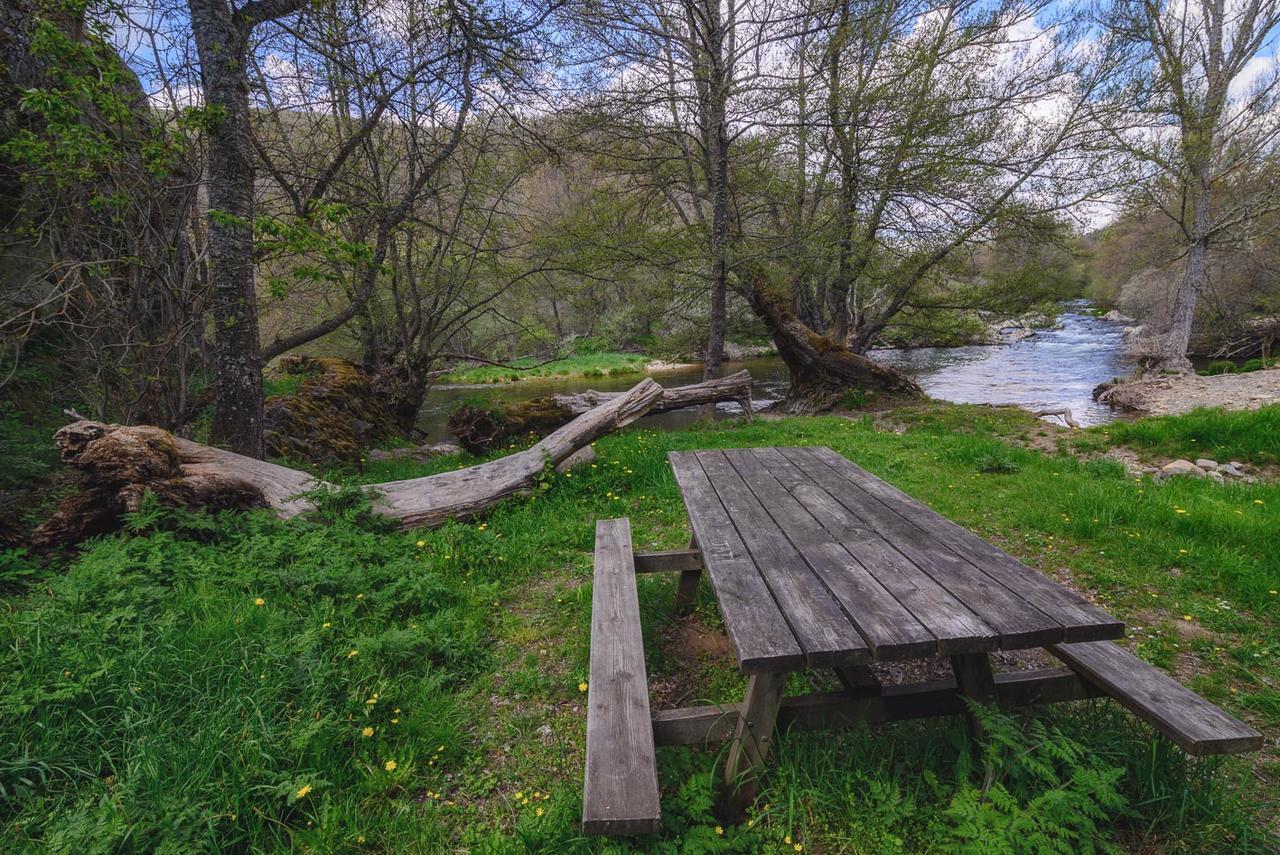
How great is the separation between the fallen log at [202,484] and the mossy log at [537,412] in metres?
3.35

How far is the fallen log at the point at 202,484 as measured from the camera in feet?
10.5

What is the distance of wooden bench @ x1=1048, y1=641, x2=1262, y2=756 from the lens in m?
1.42

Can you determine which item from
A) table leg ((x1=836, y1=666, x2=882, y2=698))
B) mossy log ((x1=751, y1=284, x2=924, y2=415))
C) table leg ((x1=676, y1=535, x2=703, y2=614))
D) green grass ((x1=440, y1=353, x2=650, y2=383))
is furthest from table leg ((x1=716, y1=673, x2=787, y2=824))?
green grass ((x1=440, y1=353, x2=650, y2=383))

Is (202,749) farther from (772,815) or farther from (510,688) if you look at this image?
(772,815)

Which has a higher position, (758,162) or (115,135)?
(758,162)

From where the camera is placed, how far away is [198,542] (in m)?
3.28

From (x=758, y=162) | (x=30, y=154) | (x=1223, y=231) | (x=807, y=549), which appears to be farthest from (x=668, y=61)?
(x=1223, y=231)

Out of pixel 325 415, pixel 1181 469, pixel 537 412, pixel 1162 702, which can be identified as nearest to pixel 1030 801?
pixel 1162 702

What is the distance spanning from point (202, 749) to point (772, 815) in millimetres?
1931

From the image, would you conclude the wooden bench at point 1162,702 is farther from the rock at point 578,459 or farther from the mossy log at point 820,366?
the mossy log at point 820,366

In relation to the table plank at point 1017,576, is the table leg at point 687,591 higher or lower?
lower

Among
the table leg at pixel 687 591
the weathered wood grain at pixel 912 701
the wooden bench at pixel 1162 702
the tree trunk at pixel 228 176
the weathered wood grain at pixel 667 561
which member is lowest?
the table leg at pixel 687 591

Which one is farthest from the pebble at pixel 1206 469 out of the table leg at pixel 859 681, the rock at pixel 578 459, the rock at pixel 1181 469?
the rock at pixel 578 459

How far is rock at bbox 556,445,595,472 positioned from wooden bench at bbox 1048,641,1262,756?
13.6 feet
